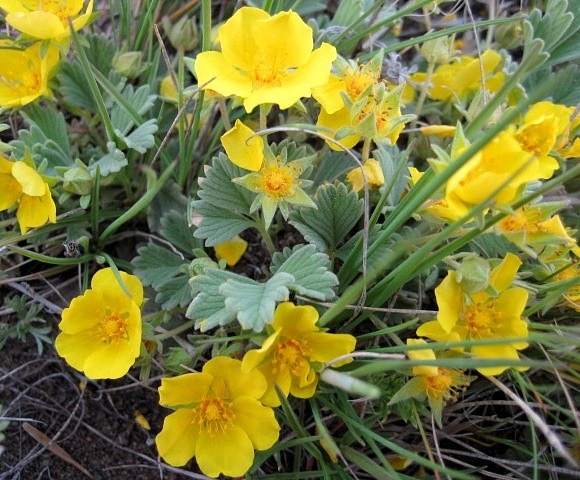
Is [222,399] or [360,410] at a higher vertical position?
[222,399]

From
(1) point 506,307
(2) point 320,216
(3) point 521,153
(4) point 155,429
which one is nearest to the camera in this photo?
(3) point 521,153

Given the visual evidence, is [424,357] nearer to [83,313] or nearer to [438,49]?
[83,313]

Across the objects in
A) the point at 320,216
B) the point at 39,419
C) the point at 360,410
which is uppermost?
the point at 320,216

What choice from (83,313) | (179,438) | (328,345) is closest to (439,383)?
(328,345)

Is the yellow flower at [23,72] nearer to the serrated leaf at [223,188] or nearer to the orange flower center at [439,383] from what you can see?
the serrated leaf at [223,188]

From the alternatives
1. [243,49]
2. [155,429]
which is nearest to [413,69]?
[243,49]

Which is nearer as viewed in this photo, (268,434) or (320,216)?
(268,434)

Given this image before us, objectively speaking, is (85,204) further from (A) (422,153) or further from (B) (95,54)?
(A) (422,153)
